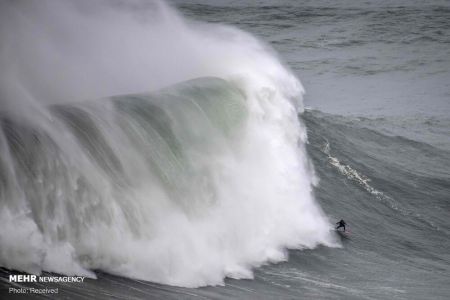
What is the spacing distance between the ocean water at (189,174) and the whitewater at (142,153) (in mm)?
30

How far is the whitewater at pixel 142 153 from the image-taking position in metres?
9.55

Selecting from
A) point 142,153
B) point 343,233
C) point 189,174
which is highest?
point 142,153

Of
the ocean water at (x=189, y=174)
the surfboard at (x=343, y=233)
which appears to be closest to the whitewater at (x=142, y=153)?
the ocean water at (x=189, y=174)

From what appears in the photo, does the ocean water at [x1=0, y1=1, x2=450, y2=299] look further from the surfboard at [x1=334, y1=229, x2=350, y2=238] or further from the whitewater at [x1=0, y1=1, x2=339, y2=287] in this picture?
the surfboard at [x1=334, y1=229, x2=350, y2=238]

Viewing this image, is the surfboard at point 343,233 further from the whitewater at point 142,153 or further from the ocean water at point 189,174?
the whitewater at point 142,153

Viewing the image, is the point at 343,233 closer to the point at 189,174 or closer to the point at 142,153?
the point at 189,174

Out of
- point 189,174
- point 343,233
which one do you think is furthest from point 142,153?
point 343,233

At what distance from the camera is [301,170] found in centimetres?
1648

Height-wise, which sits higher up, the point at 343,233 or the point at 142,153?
the point at 142,153

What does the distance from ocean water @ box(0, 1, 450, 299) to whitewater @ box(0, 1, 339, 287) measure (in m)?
0.03

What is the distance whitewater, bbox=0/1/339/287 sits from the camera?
955 cm

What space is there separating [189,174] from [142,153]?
1.12m

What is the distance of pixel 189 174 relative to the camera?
41.3 feet

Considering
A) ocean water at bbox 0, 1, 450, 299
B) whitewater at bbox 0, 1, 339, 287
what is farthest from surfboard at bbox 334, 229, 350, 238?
whitewater at bbox 0, 1, 339, 287
